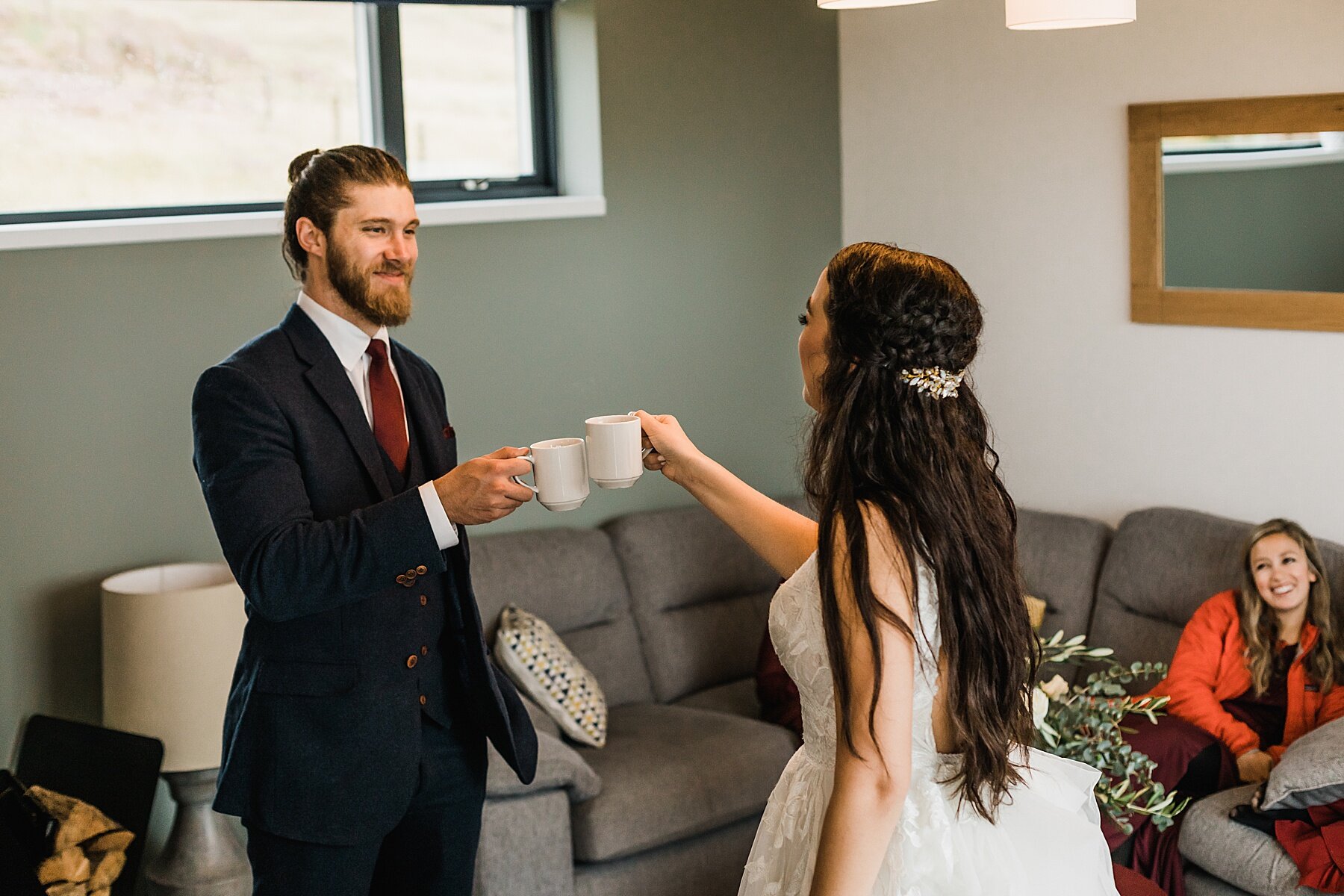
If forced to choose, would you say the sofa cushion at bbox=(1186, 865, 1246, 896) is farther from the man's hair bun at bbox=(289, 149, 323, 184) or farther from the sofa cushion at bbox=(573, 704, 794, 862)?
the man's hair bun at bbox=(289, 149, 323, 184)

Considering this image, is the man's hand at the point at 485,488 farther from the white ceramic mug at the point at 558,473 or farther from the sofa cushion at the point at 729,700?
the sofa cushion at the point at 729,700

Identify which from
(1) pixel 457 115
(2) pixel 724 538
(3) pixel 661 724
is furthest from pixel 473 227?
(3) pixel 661 724

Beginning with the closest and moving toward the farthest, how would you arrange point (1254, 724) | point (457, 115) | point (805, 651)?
point (805, 651)
point (1254, 724)
point (457, 115)

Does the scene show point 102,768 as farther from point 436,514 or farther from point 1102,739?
point 1102,739

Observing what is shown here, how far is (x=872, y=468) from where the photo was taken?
1670mm

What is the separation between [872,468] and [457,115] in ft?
8.44

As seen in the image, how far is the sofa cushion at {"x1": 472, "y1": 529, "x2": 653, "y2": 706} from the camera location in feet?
12.0

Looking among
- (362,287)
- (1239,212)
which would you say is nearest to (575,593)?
(362,287)

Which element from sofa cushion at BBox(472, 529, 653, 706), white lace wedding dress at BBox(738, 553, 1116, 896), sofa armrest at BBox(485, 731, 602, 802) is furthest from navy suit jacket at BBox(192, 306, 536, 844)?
sofa cushion at BBox(472, 529, 653, 706)

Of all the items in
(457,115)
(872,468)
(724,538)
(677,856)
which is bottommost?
(677,856)

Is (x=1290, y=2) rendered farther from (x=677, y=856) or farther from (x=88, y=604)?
(x=88, y=604)

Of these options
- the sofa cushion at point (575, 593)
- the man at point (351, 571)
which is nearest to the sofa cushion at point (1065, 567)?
the sofa cushion at point (575, 593)

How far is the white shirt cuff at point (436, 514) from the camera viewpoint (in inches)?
75.4

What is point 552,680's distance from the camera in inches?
134
